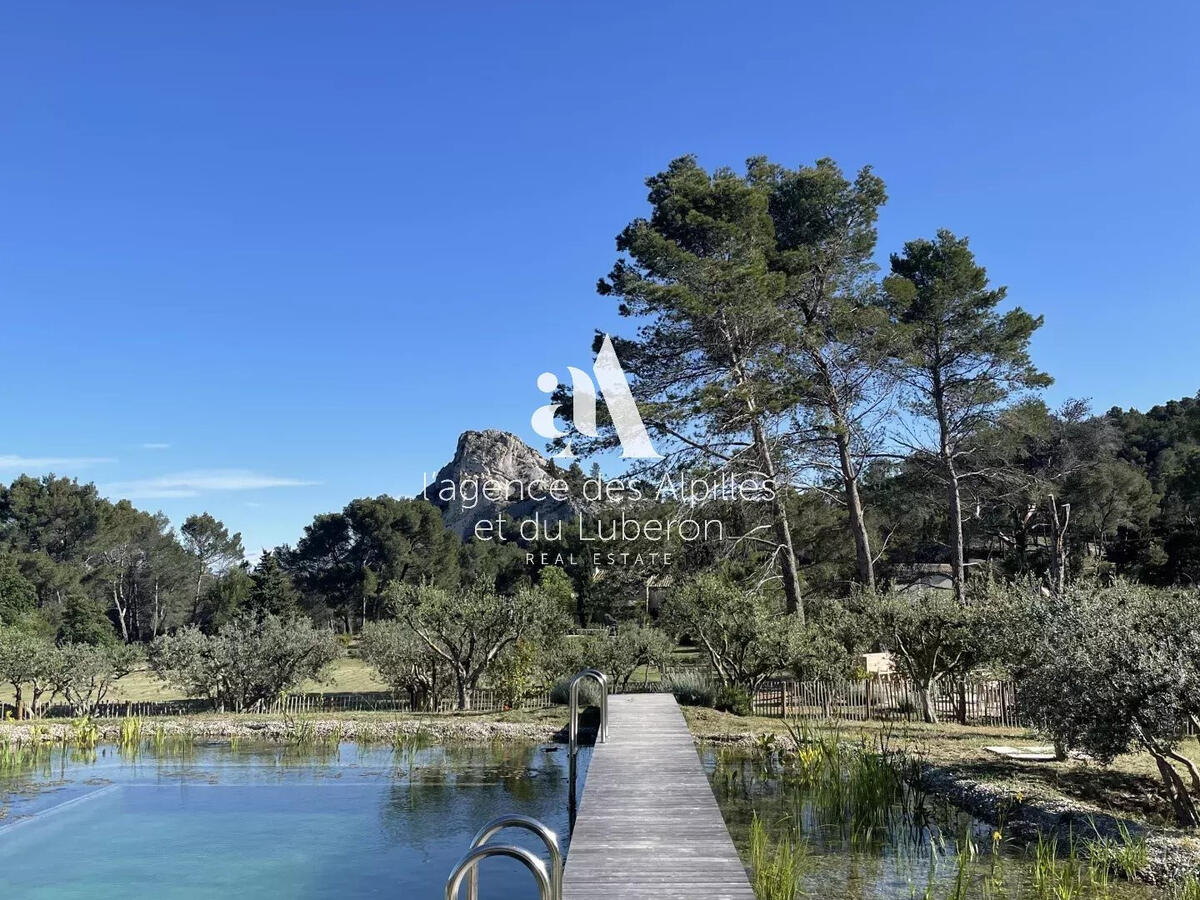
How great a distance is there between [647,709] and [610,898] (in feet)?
29.2

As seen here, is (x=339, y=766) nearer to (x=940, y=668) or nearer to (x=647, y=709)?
(x=647, y=709)

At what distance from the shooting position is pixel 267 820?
10.7m

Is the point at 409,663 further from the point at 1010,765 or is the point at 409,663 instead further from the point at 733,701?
the point at 1010,765

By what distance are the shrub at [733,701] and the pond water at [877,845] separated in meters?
5.04

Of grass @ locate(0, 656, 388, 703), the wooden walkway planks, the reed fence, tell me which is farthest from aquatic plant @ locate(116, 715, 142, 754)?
the reed fence

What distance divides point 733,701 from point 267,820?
929 centimetres

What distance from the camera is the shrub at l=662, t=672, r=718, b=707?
60.1 feet

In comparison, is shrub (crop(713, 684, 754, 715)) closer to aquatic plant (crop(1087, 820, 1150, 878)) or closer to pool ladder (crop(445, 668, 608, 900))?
aquatic plant (crop(1087, 820, 1150, 878))

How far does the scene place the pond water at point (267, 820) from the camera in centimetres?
860

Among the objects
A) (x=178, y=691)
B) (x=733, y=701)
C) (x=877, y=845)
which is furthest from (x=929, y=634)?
(x=178, y=691)

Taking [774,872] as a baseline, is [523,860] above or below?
above

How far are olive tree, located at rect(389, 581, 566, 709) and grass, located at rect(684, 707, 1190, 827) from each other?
5.05 meters

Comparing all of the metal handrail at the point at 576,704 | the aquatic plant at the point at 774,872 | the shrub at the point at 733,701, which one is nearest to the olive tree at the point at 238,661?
the shrub at the point at 733,701

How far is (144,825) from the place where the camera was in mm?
10602
